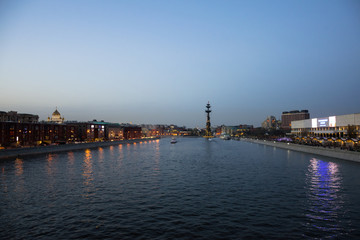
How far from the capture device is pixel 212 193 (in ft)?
80.8

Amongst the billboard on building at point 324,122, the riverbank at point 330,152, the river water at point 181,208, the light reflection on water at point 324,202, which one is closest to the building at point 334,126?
the billboard on building at point 324,122

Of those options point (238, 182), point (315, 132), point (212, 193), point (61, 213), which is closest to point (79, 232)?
point (61, 213)

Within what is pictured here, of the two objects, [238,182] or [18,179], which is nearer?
[238,182]

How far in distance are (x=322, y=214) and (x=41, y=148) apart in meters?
74.3

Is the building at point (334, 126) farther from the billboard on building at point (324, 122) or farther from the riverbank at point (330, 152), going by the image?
the riverbank at point (330, 152)

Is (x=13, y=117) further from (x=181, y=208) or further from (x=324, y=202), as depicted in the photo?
(x=324, y=202)

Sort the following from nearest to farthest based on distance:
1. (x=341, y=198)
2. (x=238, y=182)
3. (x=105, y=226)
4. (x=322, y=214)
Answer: (x=105, y=226) → (x=322, y=214) → (x=341, y=198) → (x=238, y=182)

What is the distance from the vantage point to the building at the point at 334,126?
8106cm

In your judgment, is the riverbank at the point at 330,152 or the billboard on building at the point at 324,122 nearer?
the riverbank at the point at 330,152

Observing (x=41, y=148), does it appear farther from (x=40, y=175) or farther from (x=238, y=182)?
(x=238, y=182)

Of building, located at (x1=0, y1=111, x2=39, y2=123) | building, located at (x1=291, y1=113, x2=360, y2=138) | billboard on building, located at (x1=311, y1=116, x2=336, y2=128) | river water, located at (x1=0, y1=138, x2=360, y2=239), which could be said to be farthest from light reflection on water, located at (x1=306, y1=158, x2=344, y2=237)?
building, located at (x1=0, y1=111, x2=39, y2=123)

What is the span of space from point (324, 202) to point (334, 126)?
85.3 metres

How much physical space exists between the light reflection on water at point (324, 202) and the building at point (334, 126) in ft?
192

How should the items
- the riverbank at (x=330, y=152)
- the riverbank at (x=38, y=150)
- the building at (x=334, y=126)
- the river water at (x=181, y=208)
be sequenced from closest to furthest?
1. the river water at (x=181, y=208)
2. the riverbank at (x=330, y=152)
3. the riverbank at (x=38, y=150)
4. the building at (x=334, y=126)
